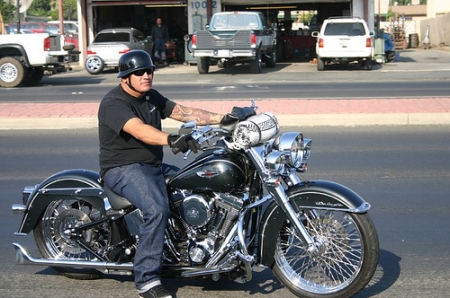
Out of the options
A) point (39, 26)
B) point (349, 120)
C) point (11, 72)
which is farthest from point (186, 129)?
point (39, 26)

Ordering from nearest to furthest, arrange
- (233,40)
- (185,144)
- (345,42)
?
(185,144) → (233,40) → (345,42)

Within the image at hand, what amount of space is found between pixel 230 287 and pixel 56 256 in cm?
129

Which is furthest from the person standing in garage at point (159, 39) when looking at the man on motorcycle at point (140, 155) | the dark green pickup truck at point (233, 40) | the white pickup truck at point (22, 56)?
the man on motorcycle at point (140, 155)

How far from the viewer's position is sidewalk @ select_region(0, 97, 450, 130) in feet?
42.6

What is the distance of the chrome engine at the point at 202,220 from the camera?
4.95m

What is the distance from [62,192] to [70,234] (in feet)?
0.99

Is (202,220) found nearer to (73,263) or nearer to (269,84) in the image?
(73,263)

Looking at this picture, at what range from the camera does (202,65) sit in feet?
92.2

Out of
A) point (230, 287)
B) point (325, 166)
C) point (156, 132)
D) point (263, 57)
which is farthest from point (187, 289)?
point (263, 57)

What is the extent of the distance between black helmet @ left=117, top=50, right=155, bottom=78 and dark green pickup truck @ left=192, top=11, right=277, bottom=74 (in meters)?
21.4

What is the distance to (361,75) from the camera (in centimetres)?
2577

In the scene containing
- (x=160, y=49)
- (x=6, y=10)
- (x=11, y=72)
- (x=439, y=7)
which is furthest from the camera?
(x=439, y=7)

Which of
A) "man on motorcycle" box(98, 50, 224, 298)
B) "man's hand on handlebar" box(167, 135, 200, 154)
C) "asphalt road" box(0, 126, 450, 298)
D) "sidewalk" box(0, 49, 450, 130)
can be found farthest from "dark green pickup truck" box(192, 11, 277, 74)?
"man's hand on handlebar" box(167, 135, 200, 154)

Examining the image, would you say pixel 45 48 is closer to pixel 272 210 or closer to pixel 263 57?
pixel 263 57
